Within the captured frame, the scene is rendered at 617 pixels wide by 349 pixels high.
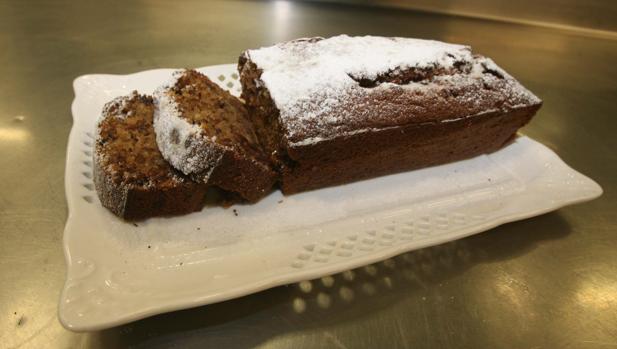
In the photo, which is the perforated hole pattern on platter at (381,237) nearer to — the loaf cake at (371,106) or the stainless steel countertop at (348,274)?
the stainless steel countertop at (348,274)

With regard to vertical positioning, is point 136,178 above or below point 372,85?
below

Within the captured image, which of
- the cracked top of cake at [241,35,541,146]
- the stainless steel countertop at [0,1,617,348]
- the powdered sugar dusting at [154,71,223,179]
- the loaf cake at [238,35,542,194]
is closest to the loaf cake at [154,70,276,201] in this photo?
the powdered sugar dusting at [154,71,223,179]

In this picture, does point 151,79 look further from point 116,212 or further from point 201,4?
point 201,4

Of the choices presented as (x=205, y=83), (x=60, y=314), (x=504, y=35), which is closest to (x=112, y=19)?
(x=205, y=83)

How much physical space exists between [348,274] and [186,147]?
2.89 ft

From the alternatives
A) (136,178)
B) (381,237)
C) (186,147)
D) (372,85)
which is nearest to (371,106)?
(372,85)

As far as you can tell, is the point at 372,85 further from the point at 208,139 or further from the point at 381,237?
the point at 208,139

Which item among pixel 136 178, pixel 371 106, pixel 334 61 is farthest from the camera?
pixel 334 61

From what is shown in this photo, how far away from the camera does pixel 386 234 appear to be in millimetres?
1870

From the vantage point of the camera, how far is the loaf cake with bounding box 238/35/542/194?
1922 mm

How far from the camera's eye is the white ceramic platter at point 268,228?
1.49m

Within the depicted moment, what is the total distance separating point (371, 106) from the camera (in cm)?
199

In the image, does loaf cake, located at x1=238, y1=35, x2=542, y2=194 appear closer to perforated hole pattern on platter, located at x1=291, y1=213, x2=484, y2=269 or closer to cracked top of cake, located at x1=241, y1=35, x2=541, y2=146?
cracked top of cake, located at x1=241, y1=35, x2=541, y2=146

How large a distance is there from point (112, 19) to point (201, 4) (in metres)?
0.82
